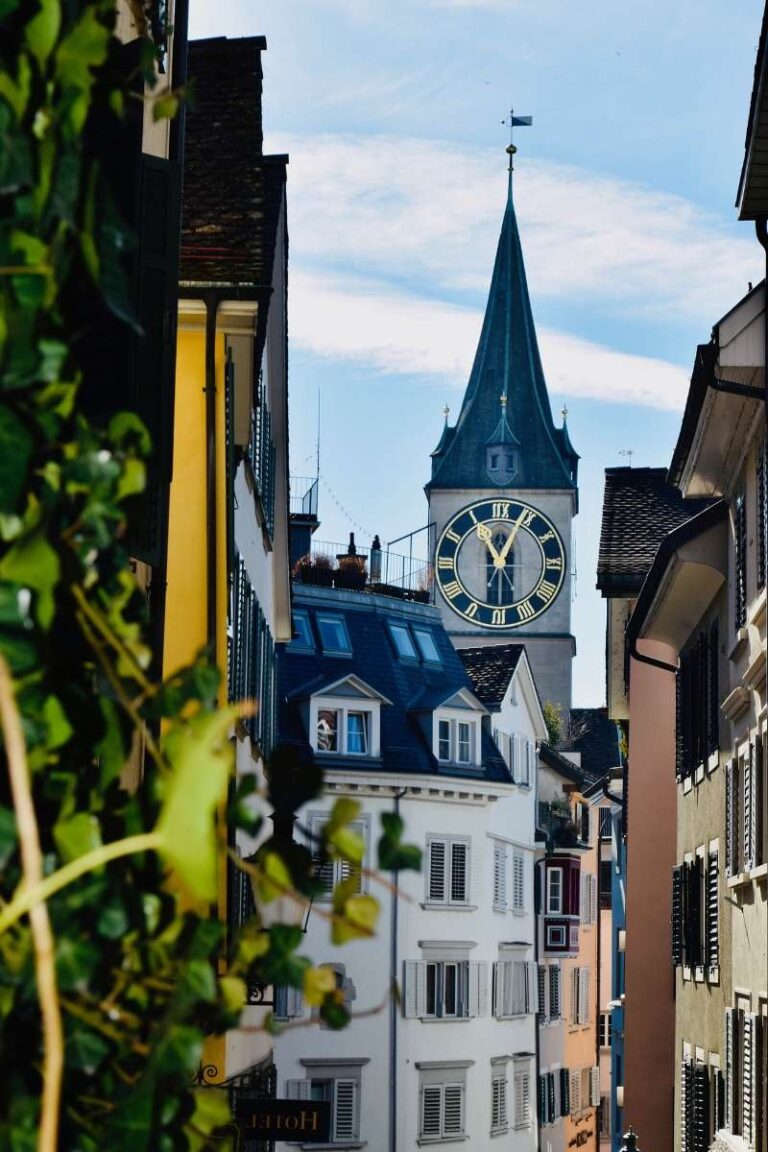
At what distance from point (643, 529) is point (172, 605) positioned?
15.7m

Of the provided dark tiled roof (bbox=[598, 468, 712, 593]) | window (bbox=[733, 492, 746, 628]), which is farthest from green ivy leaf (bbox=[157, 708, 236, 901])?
dark tiled roof (bbox=[598, 468, 712, 593])

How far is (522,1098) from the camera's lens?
46.8 m

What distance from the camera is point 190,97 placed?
2.80 meters

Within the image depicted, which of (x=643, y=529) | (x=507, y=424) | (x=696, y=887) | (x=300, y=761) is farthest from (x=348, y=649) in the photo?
(x=507, y=424)

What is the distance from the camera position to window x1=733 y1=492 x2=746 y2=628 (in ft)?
56.7

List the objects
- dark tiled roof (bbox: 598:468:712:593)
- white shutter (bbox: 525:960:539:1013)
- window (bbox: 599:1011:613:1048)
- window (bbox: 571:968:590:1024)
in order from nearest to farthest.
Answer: dark tiled roof (bbox: 598:468:712:593) < white shutter (bbox: 525:960:539:1013) < window (bbox: 571:968:590:1024) < window (bbox: 599:1011:613:1048)

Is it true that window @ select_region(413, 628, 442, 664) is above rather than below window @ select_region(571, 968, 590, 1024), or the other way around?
above

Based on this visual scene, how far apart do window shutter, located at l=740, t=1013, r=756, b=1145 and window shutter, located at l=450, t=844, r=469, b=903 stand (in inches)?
1032

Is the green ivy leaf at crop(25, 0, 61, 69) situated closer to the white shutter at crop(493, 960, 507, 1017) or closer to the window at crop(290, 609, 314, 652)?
the window at crop(290, 609, 314, 652)

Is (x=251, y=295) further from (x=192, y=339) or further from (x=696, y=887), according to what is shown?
(x=696, y=887)

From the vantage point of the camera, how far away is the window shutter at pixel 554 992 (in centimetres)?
5225

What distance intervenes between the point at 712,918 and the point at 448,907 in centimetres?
2339

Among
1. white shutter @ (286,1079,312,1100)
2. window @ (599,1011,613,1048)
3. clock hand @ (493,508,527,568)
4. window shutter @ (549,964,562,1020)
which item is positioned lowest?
white shutter @ (286,1079,312,1100)

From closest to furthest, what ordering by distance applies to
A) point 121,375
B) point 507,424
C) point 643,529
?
point 121,375 → point 643,529 → point 507,424
